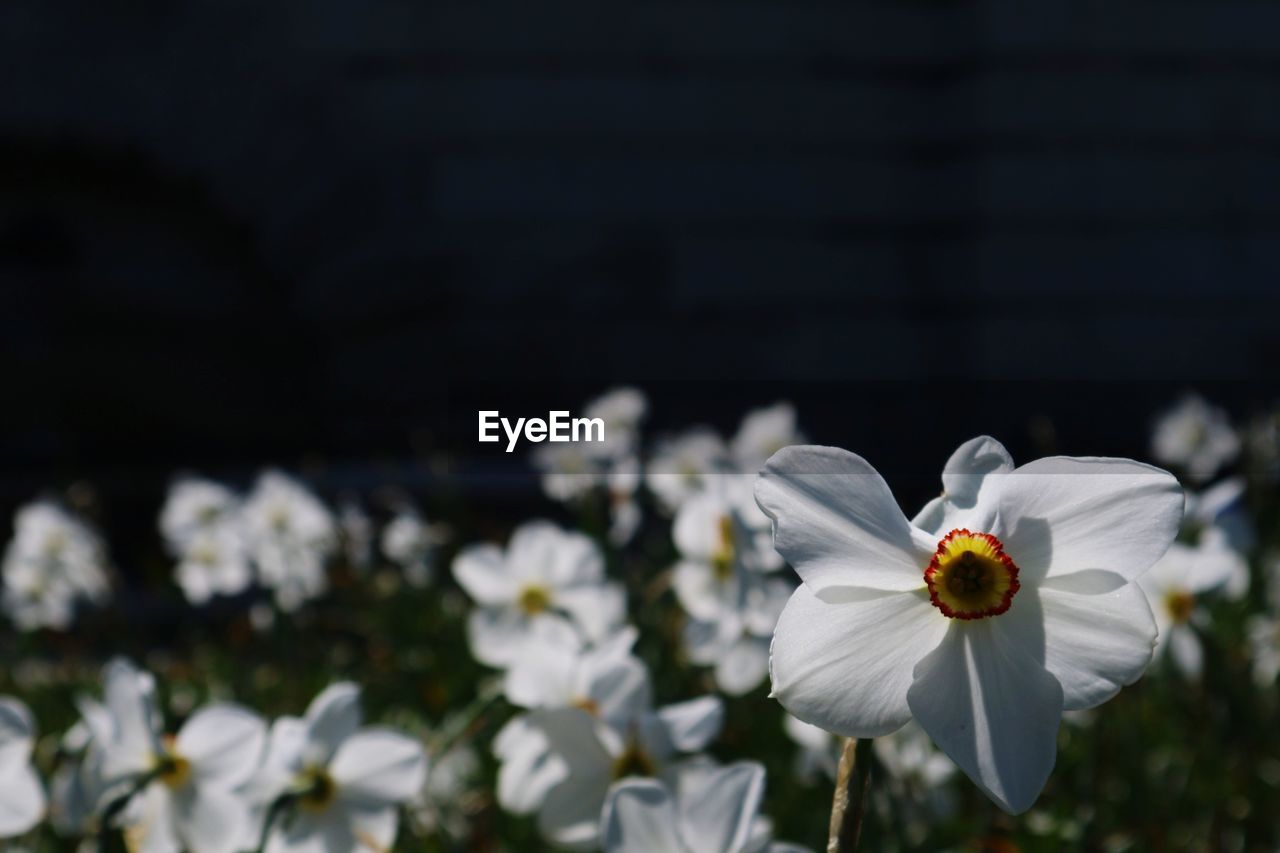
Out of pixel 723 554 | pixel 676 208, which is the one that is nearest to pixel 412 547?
pixel 723 554

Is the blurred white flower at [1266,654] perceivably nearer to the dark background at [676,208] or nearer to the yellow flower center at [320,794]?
the yellow flower center at [320,794]

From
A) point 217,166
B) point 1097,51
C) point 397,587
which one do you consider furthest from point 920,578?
point 217,166

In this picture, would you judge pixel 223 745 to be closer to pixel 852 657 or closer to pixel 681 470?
pixel 852 657

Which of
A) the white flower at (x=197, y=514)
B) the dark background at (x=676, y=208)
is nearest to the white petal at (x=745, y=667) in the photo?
the white flower at (x=197, y=514)

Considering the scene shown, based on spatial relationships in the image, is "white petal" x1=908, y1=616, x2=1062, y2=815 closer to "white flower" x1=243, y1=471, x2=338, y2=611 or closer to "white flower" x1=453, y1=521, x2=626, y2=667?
"white flower" x1=453, y1=521, x2=626, y2=667

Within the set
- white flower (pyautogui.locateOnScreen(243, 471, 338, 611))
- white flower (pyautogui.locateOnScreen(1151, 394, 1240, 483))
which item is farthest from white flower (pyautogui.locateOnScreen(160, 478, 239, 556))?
white flower (pyautogui.locateOnScreen(1151, 394, 1240, 483))

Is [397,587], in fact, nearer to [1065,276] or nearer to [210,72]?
[1065,276]
